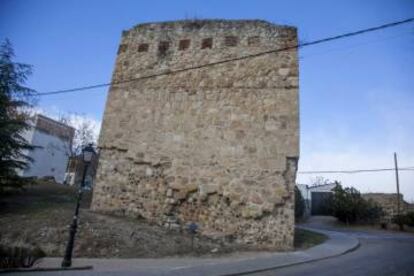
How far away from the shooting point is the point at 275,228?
10.4 meters

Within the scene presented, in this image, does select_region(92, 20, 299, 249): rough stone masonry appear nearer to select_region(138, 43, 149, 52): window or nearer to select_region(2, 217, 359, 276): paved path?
select_region(138, 43, 149, 52): window

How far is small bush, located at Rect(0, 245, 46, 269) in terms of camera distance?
648cm

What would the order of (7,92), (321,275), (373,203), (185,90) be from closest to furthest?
(321,275), (185,90), (7,92), (373,203)

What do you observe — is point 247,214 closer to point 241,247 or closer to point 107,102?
point 241,247

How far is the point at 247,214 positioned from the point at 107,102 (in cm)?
732

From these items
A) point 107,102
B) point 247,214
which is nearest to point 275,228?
point 247,214

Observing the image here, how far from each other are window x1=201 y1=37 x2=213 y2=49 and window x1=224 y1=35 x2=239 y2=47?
1.99 feet

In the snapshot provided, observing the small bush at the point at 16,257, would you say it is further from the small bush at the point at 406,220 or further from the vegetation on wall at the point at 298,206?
the small bush at the point at 406,220

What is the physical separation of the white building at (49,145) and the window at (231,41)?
21967 mm

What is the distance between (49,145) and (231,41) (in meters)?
25.7

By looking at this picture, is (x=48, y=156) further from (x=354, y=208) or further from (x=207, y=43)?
(x=354, y=208)

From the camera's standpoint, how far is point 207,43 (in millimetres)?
12883

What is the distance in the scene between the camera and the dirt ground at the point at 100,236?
903 centimetres

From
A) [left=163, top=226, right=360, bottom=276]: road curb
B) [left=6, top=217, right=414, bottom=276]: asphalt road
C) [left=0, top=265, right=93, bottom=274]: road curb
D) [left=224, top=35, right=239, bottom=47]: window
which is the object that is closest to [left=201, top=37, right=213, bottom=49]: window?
[left=224, top=35, right=239, bottom=47]: window
